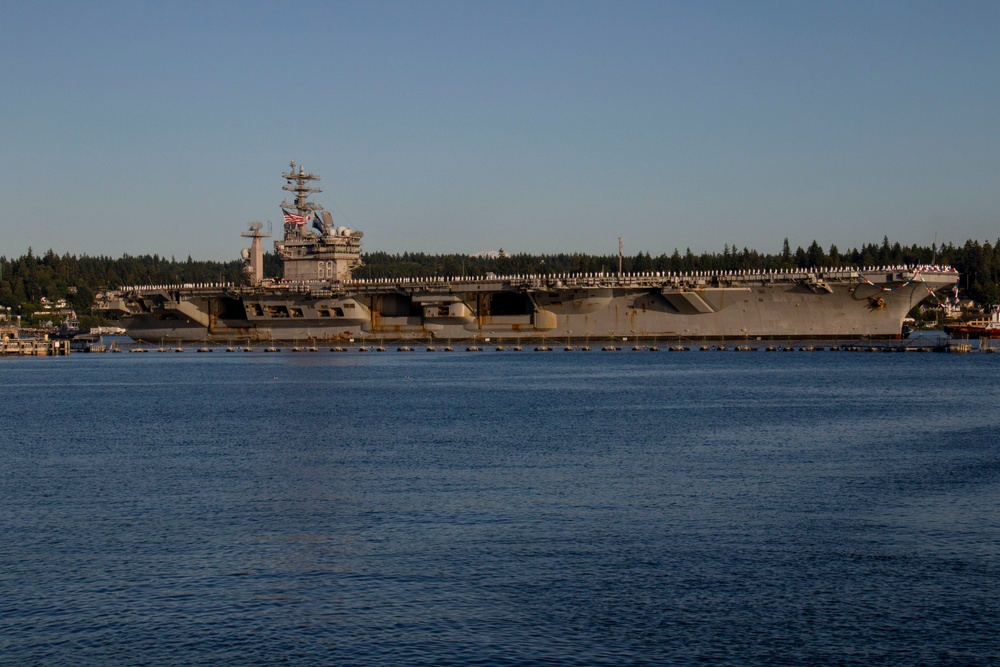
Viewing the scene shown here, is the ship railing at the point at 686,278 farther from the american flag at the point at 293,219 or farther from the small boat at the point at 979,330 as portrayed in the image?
the small boat at the point at 979,330

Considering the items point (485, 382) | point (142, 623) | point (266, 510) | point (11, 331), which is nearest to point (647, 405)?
point (485, 382)

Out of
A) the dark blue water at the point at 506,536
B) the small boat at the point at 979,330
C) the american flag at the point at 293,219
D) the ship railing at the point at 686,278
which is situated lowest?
the dark blue water at the point at 506,536

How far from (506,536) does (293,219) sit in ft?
161

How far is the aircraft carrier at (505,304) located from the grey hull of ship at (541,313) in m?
0.06

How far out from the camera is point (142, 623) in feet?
33.6

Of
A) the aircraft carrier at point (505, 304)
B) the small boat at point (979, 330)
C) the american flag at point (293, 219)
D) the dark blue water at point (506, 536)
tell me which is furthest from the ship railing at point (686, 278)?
the dark blue water at point (506, 536)

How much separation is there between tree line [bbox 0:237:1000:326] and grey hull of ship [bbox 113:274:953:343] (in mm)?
21226

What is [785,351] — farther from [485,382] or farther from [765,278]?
[485,382]

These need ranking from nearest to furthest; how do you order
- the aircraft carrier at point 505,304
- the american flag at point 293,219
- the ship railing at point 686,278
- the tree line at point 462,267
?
the ship railing at point 686,278 → the aircraft carrier at point 505,304 → the american flag at point 293,219 → the tree line at point 462,267

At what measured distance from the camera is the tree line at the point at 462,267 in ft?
316

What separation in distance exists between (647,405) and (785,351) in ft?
79.8

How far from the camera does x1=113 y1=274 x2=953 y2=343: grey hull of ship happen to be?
49.2 meters

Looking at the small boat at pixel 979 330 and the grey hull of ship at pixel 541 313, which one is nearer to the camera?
the grey hull of ship at pixel 541 313

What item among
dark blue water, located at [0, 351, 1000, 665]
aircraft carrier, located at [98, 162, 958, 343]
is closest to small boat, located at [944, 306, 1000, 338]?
aircraft carrier, located at [98, 162, 958, 343]
